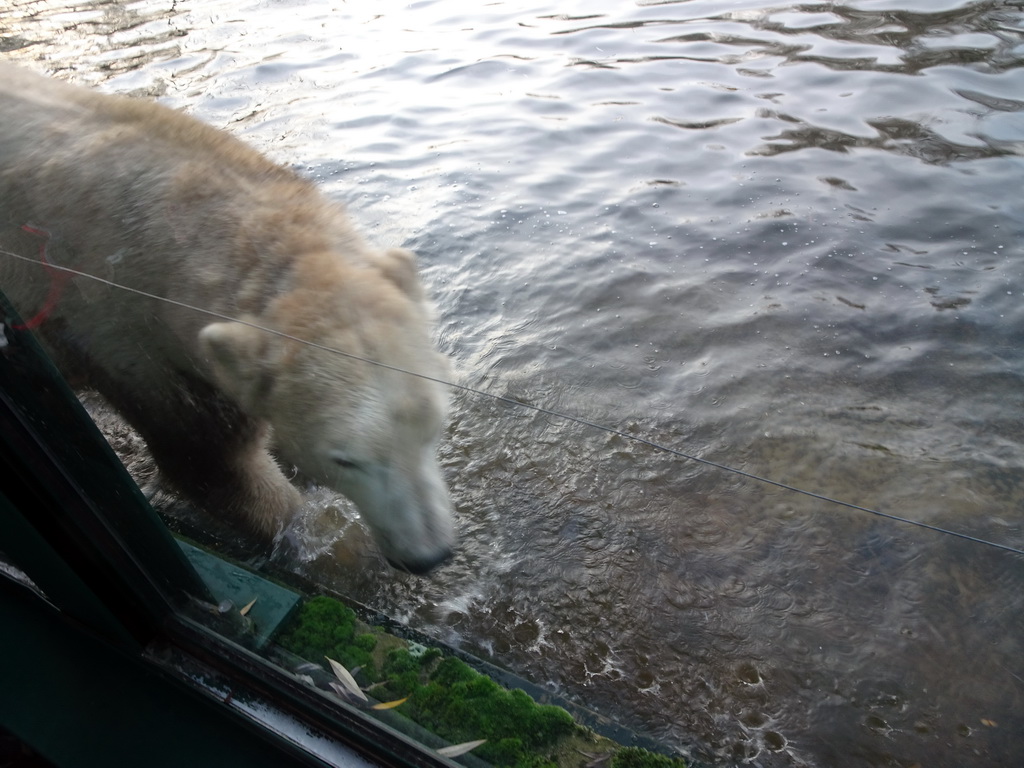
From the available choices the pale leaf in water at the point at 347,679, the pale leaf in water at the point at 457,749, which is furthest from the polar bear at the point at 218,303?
the pale leaf in water at the point at 457,749

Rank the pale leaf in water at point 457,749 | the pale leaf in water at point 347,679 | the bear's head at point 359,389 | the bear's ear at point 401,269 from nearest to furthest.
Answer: the pale leaf in water at point 457,749
the pale leaf in water at point 347,679
the bear's head at point 359,389
the bear's ear at point 401,269

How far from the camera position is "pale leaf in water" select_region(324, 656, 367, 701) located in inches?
55.5

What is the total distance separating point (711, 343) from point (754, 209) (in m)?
1.26

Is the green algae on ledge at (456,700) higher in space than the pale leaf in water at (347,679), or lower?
lower

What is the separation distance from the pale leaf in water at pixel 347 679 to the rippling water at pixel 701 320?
59 centimetres

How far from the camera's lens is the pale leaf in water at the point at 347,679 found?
1410mm

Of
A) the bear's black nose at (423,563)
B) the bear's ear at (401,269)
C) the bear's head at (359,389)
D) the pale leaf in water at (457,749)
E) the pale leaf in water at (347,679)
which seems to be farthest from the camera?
the bear's ear at (401,269)

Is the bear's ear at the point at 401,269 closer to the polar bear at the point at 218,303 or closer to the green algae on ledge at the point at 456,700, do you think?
the polar bear at the point at 218,303

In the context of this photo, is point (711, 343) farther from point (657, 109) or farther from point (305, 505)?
point (657, 109)

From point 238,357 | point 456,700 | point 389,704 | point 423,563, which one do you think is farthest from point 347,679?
point 238,357

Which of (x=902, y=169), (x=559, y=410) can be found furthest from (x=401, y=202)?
(x=902, y=169)

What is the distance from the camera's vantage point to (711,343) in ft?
11.6

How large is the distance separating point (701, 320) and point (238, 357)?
2455 millimetres

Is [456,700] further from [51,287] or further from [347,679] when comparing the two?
Result: [51,287]
